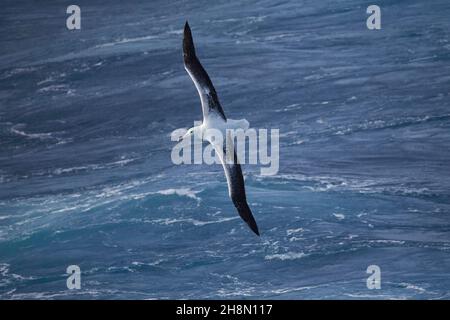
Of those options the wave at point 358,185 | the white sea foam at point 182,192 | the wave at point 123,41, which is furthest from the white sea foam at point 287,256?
the wave at point 123,41

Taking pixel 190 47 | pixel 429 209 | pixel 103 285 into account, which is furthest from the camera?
pixel 429 209

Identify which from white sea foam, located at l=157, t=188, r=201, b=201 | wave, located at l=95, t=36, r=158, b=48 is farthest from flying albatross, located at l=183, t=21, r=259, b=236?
wave, located at l=95, t=36, r=158, b=48

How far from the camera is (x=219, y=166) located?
24.2 metres

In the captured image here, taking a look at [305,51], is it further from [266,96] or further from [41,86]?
[41,86]

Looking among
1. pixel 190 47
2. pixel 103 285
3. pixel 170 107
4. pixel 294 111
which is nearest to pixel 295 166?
pixel 294 111

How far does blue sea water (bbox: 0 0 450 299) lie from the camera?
19.3 meters

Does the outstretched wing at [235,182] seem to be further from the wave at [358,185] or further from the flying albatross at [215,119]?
the wave at [358,185]

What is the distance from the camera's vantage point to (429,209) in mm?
20844

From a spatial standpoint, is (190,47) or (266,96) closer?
(190,47)

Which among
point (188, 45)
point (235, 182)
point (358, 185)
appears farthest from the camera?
point (358, 185)

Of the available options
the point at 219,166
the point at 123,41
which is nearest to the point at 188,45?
the point at 219,166

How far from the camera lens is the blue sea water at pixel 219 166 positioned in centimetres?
1930

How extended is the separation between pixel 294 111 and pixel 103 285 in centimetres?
795

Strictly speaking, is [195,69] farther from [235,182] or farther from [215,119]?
[235,182]
